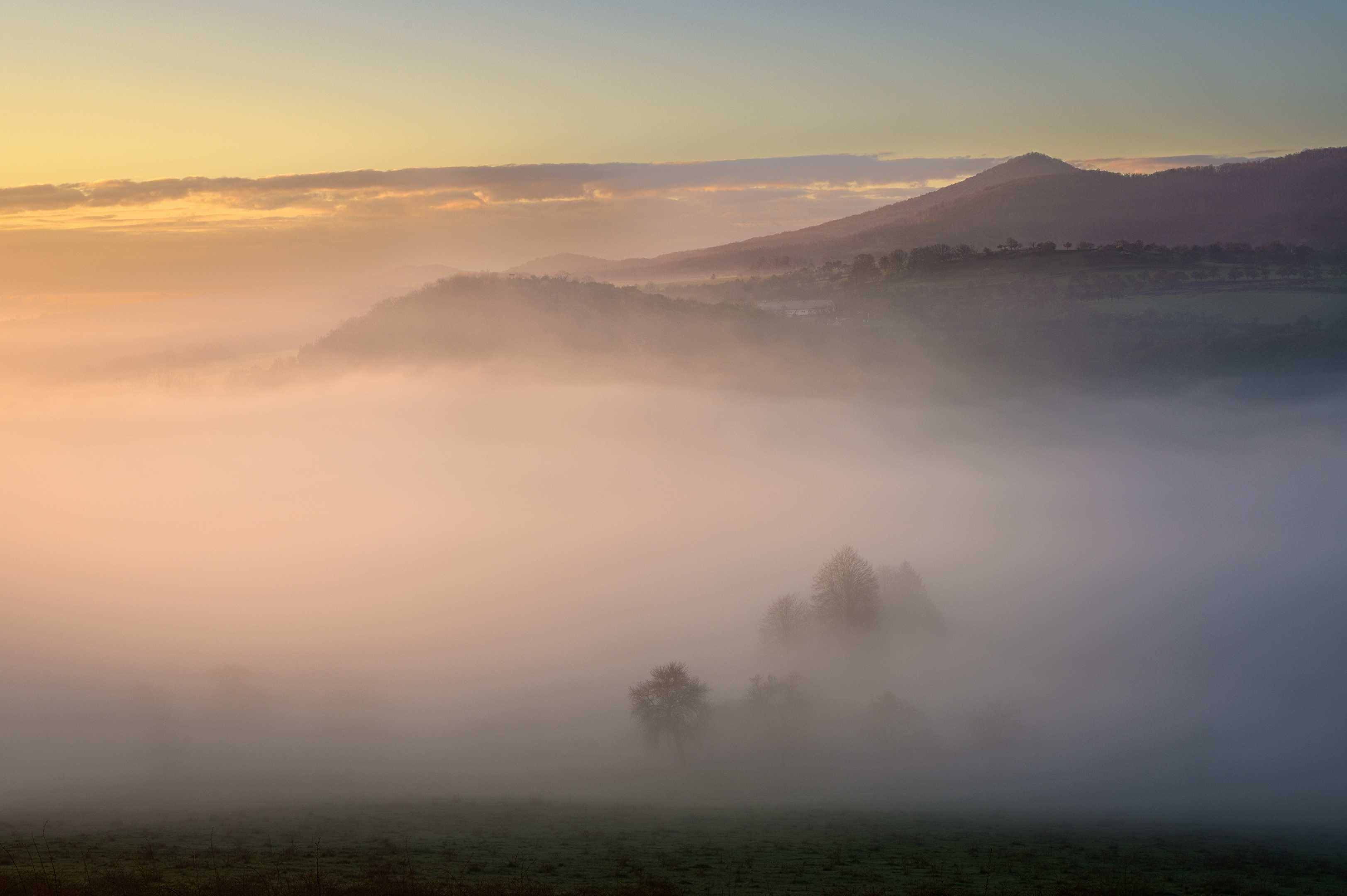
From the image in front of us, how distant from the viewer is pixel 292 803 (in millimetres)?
63344

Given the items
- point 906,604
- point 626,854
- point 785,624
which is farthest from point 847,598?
point 626,854

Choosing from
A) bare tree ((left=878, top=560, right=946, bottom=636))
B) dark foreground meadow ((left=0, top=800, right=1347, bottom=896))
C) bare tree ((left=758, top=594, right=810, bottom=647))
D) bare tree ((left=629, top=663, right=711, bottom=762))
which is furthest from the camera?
bare tree ((left=878, top=560, right=946, bottom=636))

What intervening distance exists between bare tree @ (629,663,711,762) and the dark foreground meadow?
15871 millimetres

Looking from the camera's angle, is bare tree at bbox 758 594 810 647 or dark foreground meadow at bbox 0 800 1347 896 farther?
bare tree at bbox 758 594 810 647

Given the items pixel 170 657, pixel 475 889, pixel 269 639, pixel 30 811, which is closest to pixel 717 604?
pixel 269 639

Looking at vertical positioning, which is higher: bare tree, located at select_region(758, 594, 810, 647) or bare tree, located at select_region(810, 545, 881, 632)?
bare tree, located at select_region(810, 545, 881, 632)

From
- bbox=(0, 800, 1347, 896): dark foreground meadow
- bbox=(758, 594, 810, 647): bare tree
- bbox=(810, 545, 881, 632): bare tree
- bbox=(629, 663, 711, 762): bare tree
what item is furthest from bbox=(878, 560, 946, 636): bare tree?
bbox=(0, 800, 1347, 896): dark foreground meadow

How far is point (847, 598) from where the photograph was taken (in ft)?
346

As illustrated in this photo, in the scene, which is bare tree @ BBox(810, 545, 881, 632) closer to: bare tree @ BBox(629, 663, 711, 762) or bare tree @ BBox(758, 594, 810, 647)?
bare tree @ BBox(758, 594, 810, 647)

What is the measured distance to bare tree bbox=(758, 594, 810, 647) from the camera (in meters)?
106

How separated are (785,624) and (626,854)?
58.7 metres

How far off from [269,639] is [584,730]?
313 ft

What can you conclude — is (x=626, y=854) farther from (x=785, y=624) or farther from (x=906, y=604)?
(x=906, y=604)

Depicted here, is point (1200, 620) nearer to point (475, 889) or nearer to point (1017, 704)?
point (1017, 704)
